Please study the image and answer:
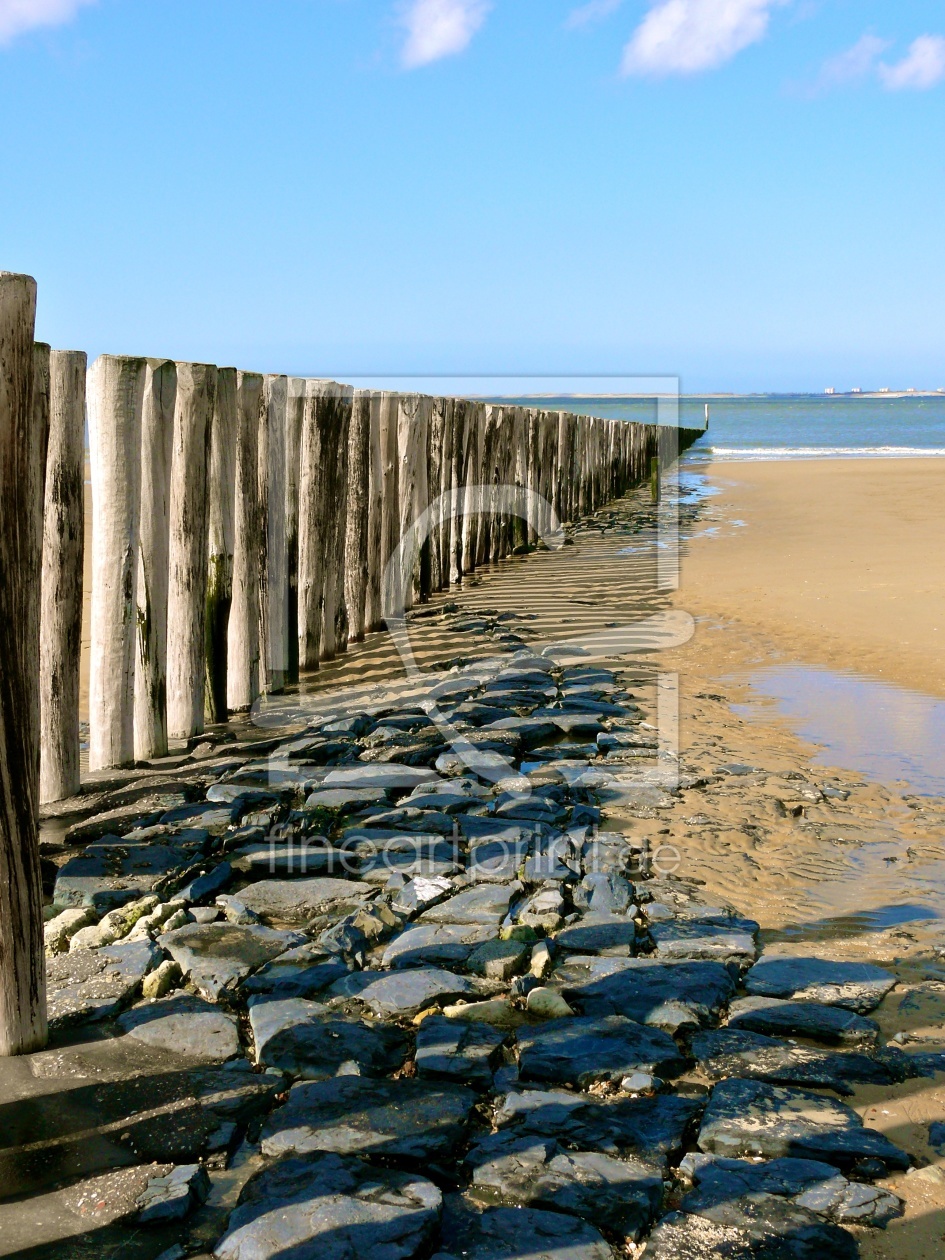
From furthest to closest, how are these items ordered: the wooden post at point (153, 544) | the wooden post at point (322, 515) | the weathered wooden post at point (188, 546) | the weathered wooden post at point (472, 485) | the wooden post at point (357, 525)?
the weathered wooden post at point (472, 485)
the wooden post at point (357, 525)
the wooden post at point (322, 515)
the weathered wooden post at point (188, 546)
the wooden post at point (153, 544)

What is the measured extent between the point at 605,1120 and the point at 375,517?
5418mm

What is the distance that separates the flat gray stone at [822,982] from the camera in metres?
2.79

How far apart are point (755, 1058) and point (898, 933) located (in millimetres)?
871

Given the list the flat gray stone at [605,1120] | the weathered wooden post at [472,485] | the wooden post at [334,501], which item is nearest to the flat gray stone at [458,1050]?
the flat gray stone at [605,1120]

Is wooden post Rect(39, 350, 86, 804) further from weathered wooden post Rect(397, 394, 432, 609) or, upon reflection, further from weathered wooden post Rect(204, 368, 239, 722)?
weathered wooden post Rect(397, 394, 432, 609)

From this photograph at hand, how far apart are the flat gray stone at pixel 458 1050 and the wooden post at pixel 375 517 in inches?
185

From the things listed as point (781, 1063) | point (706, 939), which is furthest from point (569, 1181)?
point (706, 939)

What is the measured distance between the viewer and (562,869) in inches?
141

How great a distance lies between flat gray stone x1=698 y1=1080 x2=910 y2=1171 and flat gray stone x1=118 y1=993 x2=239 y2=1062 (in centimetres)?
107

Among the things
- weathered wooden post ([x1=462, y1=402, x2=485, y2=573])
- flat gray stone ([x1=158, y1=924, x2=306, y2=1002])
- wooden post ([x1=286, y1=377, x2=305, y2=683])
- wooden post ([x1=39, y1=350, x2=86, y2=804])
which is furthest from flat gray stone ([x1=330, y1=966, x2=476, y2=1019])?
weathered wooden post ([x1=462, y1=402, x2=485, y2=573])

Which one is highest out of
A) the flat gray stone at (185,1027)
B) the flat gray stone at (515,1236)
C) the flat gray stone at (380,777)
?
the flat gray stone at (380,777)

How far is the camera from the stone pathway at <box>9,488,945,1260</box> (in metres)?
1.97

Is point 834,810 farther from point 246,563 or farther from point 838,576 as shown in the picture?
point 838,576

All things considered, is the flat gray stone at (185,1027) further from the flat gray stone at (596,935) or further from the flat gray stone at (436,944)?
the flat gray stone at (596,935)
